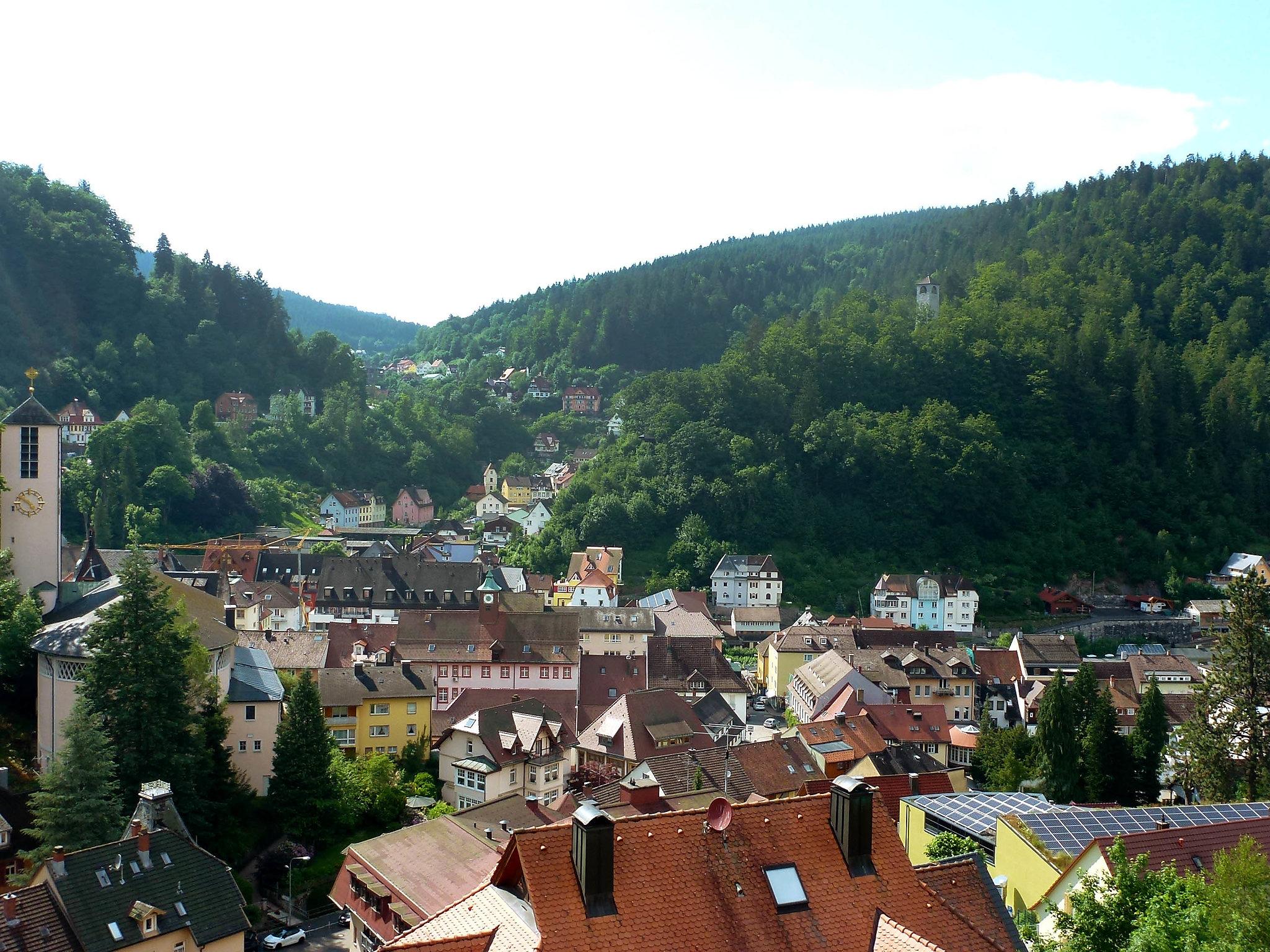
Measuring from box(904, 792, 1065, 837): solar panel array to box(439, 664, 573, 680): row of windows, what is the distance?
20869mm

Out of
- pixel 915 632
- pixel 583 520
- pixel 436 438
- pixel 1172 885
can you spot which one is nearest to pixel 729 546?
pixel 583 520

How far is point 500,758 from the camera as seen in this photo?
32.1m

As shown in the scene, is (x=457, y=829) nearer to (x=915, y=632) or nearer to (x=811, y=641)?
(x=811, y=641)

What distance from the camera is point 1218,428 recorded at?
8769 cm

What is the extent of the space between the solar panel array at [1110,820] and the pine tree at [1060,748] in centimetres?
1607

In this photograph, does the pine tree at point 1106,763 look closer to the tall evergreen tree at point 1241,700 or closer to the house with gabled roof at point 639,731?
the tall evergreen tree at point 1241,700

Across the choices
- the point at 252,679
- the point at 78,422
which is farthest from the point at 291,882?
the point at 78,422

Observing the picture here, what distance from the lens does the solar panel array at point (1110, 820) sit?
57.2 feet

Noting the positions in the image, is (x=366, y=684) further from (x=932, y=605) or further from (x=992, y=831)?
(x=932, y=605)

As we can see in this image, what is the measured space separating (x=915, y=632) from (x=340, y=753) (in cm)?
3489

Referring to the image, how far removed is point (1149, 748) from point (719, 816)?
3063 cm

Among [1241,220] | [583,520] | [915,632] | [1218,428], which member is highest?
[1241,220]

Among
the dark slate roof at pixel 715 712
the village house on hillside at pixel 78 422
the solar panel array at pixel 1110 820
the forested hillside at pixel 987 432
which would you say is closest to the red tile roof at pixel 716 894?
the solar panel array at pixel 1110 820

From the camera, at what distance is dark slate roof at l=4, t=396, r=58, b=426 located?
31.2 metres
